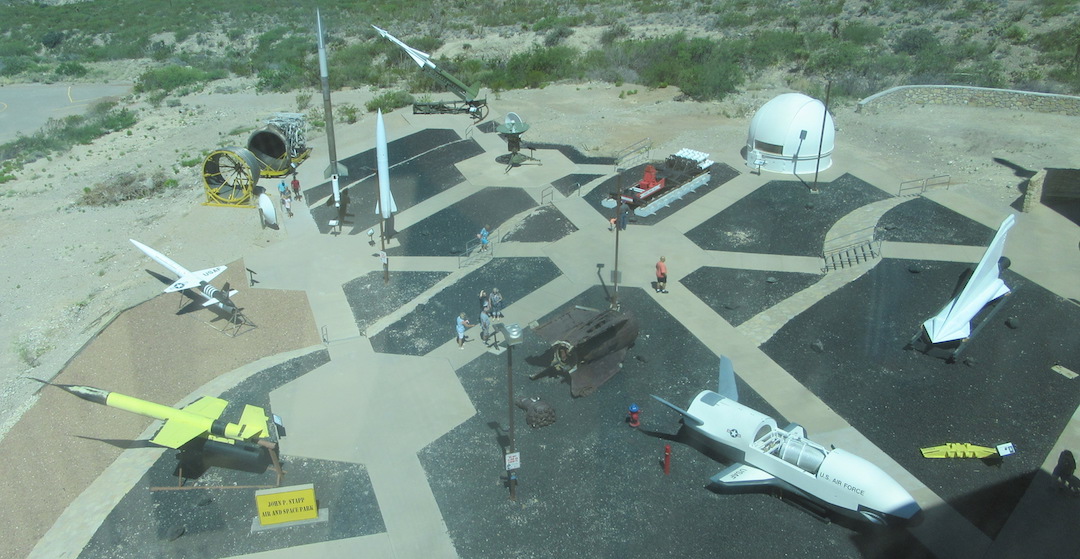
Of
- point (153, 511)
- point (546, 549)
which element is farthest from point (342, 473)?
point (546, 549)

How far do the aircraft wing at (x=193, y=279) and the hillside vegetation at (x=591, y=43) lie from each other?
31.6m

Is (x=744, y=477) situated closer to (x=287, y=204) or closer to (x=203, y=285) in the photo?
(x=203, y=285)

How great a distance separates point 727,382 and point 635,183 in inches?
653

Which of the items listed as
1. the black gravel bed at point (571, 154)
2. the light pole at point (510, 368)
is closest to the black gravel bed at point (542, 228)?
the black gravel bed at point (571, 154)

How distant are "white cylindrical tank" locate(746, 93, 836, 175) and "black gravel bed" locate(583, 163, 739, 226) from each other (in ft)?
5.62

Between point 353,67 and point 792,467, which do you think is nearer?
point 792,467

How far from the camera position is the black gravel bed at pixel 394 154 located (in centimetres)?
3491

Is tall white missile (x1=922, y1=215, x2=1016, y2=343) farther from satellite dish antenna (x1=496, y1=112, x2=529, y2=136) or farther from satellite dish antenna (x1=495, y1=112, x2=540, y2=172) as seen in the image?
satellite dish antenna (x1=495, y1=112, x2=540, y2=172)

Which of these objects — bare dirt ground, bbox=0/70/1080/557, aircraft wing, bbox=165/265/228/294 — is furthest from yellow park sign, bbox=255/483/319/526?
aircraft wing, bbox=165/265/228/294

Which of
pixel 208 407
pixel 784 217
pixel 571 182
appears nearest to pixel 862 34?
pixel 784 217

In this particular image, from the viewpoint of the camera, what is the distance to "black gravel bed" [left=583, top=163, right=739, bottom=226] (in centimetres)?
3027

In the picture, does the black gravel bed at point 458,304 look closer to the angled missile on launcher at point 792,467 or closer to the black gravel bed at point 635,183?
the black gravel bed at point 635,183

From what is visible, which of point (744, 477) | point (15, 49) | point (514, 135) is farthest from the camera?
point (15, 49)

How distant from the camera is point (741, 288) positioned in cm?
2466
